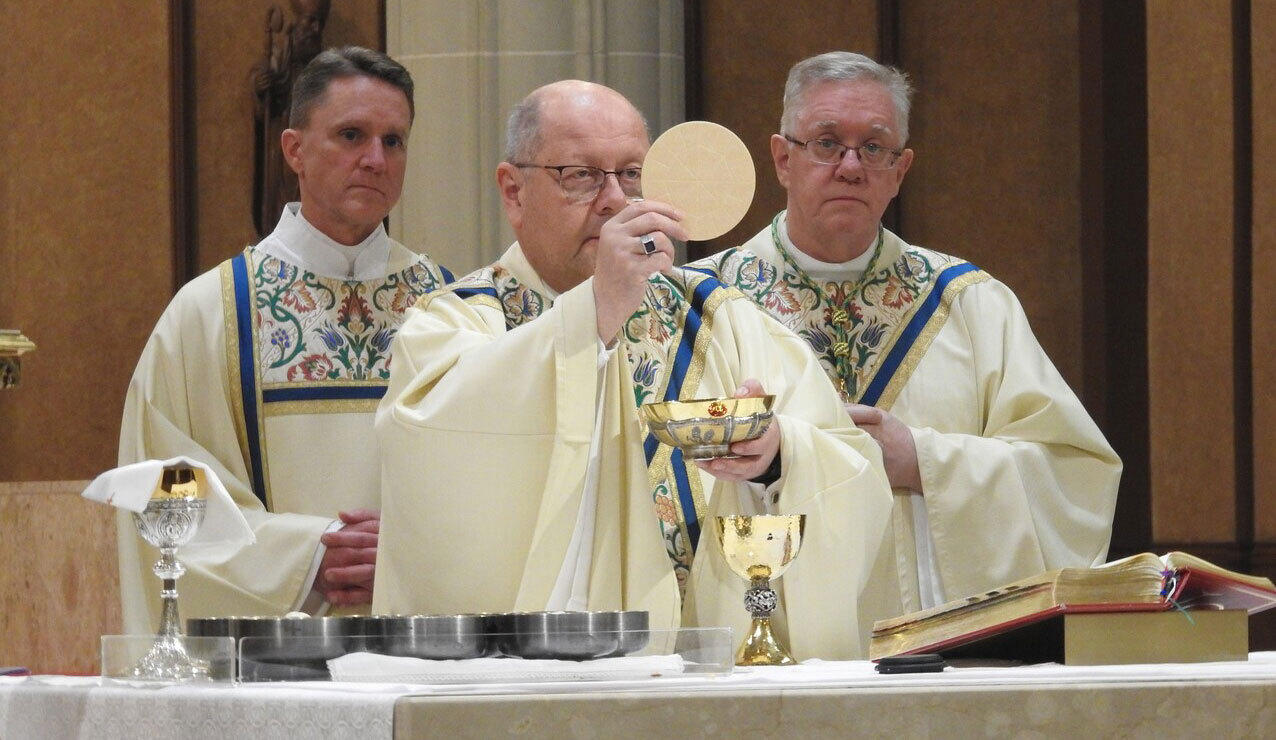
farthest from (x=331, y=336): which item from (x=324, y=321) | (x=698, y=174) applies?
(x=698, y=174)

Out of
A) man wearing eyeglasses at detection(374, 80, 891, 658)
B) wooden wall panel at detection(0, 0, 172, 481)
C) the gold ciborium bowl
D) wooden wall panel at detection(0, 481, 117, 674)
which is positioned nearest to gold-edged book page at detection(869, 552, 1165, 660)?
the gold ciborium bowl

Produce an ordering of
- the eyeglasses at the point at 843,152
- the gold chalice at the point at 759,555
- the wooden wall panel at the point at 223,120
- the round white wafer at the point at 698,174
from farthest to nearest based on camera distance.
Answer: the wooden wall panel at the point at 223,120 → the eyeglasses at the point at 843,152 → the round white wafer at the point at 698,174 → the gold chalice at the point at 759,555

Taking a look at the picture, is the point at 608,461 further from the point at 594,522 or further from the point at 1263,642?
the point at 1263,642

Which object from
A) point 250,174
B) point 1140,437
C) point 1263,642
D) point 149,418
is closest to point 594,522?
point 149,418

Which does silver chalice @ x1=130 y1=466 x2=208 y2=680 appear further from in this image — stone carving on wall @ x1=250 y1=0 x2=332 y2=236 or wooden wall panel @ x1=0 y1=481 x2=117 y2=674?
stone carving on wall @ x1=250 y1=0 x2=332 y2=236

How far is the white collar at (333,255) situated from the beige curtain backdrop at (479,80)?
1552mm

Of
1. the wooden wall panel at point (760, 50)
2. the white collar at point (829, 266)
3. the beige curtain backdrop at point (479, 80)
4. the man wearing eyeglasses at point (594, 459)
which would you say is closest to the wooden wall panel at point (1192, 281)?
the wooden wall panel at point (760, 50)

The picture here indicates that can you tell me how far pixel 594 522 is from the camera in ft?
11.3

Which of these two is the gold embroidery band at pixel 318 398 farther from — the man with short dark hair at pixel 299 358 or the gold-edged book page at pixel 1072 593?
the gold-edged book page at pixel 1072 593

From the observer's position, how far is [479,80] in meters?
6.38

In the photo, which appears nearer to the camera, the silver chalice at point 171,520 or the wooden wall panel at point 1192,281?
the silver chalice at point 171,520

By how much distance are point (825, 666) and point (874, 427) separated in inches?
50.3

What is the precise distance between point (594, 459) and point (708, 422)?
0.44 m

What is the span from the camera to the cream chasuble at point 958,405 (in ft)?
13.9
